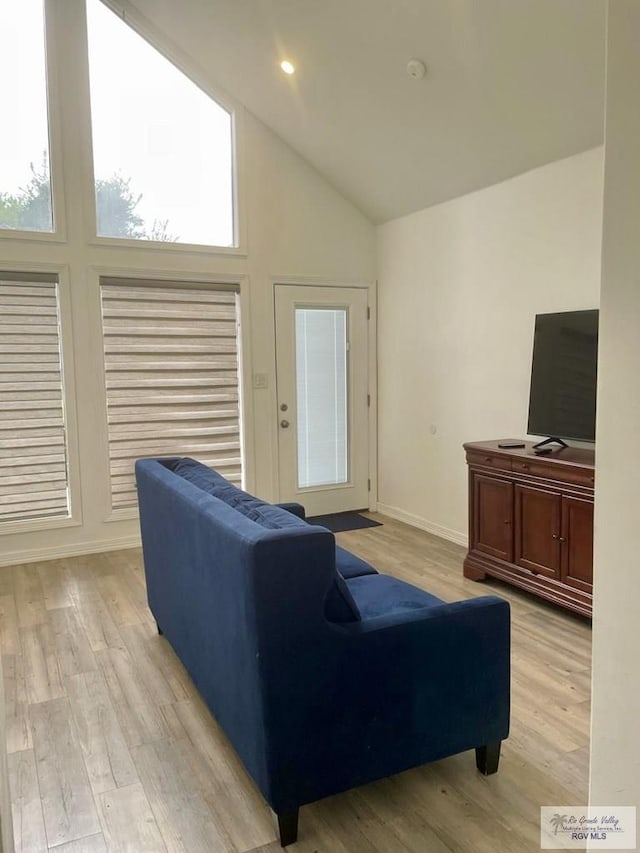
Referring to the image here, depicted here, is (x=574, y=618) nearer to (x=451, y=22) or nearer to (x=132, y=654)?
(x=132, y=654)

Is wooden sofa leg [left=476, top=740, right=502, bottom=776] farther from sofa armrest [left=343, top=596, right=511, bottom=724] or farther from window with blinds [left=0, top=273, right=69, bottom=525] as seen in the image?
window with blinds [left=0, top=273, right=69, bottom=525]

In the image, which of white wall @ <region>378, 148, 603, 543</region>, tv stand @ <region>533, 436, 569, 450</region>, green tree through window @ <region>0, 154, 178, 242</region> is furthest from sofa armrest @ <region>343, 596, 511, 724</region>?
green tree through window @ <region>0, 154, 178, 242</region>

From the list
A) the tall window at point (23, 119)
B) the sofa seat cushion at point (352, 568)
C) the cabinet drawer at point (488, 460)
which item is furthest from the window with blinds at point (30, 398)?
the cabinet drawer at point (488, 460)

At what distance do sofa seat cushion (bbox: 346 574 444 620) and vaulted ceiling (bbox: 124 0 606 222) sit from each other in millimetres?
2617

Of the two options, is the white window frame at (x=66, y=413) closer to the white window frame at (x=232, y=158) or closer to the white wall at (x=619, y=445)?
the white window frame at (x=232, y=158)

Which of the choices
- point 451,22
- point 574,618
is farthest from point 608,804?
point 451,22

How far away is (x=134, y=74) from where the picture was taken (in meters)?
4.58

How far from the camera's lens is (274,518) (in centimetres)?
193

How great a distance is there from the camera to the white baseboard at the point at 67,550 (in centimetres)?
440

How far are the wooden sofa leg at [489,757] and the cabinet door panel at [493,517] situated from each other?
1.65 m

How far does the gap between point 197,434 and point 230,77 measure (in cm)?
273

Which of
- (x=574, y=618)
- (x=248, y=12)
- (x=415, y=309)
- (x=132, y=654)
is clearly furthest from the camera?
(x=415, y=309)

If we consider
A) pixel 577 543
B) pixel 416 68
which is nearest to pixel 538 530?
pixel 577 543

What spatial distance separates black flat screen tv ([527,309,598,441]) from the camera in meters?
3.37
